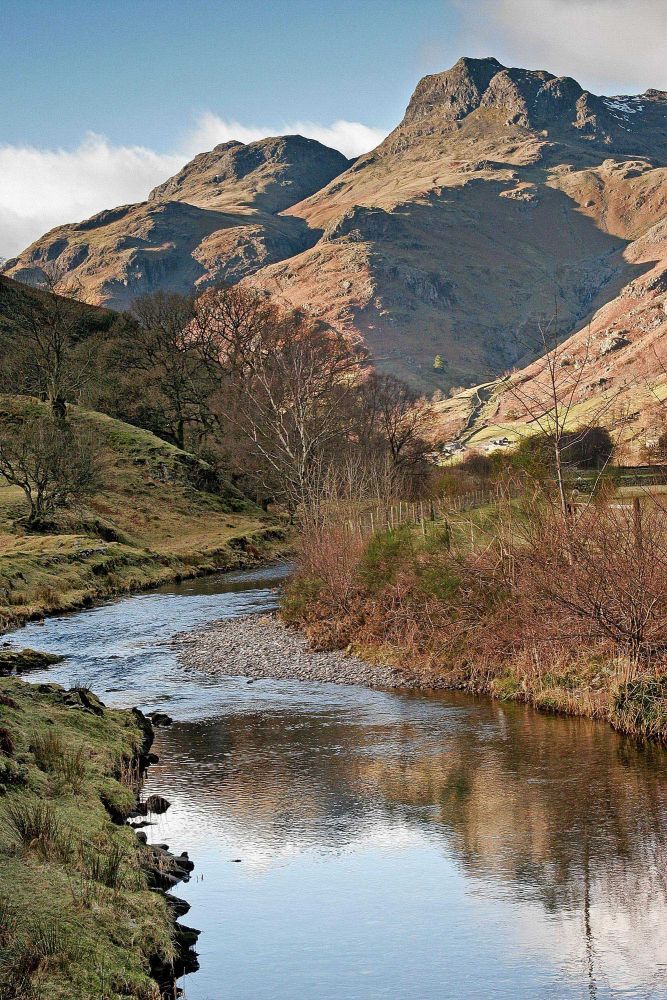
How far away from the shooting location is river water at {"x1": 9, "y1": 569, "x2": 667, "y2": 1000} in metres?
9.97

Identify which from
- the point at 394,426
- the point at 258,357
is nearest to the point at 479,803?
the point at 258,357

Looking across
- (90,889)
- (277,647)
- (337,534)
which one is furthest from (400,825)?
(337,534)

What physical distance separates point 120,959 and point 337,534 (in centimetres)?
2294

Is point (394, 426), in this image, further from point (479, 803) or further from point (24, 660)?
point (479, 803)

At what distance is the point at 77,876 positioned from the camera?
10.9m

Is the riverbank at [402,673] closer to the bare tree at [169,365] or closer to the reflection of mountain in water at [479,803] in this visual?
the reflection of mountain in water at [479,803]

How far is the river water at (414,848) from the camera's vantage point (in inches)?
392

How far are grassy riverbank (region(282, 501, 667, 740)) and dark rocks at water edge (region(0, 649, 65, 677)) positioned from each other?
7710 millimetres

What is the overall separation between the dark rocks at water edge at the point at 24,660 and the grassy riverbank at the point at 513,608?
7710 millimetres

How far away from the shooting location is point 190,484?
7431 cm

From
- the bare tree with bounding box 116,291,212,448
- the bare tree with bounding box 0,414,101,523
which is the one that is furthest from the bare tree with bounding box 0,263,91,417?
Answer: the bare tree with bounding box 0,414,101,523

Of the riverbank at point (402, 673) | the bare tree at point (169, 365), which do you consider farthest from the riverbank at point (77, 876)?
the bare tree at point (169, 365)

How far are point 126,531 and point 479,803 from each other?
47.7 m

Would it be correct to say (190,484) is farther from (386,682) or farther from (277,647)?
(386,682)
